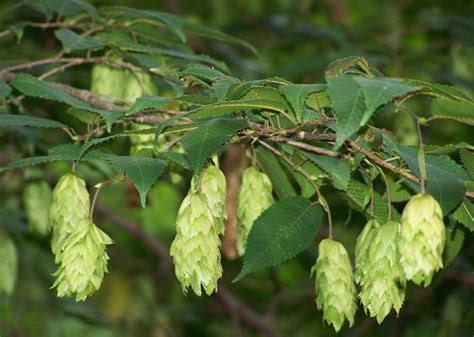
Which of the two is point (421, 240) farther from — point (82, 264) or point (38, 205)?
point (38, 205)

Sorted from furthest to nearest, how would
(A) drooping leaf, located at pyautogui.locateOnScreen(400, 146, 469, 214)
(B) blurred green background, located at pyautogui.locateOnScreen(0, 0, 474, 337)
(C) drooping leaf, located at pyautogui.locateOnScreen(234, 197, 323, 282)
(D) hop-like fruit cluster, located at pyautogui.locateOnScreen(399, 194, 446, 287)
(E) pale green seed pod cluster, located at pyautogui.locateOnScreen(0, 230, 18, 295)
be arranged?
(B) blurred green background, located at pyautogui.locateOnScreen(0, 0, 474, 337) → (E) pale green seed pod cluster, located at pyautogui.locateOnScreen(0, 230, 18, 295) → (C) drooping leaf, located at pyautogui.locateOnScreen(234, 197, 323, 282) → (A) drooping leaf, located at pyautogui.locateOnScreen(400, 146, 469, 214) → (D) hop-like fruit cluster, located at pyautogui.locateOnScreen(399, 194, 446, 287)

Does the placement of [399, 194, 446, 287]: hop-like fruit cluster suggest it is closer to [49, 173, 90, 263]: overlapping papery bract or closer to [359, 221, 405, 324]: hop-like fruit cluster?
[359, 221, 405, 324]: hop-like fruit cluster

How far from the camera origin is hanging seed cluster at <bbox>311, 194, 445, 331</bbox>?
1.46 meters

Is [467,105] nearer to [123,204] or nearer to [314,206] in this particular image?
[314,206]

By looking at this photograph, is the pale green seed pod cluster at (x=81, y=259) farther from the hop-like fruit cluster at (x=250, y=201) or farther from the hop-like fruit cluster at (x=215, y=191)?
the hop-like fruit cluster at (x=250, y=201)

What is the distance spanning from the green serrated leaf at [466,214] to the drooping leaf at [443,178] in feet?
0.20

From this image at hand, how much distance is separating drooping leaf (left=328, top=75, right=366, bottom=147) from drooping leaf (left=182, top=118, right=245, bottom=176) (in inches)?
9.3

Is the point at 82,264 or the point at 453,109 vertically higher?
the point at 453,109

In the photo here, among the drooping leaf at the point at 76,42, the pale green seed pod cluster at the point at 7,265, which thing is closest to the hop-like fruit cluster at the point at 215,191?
the drooping leaf at the point at 76,42

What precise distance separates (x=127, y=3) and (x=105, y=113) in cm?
301

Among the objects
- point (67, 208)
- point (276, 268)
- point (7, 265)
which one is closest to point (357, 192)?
point (67, 208)

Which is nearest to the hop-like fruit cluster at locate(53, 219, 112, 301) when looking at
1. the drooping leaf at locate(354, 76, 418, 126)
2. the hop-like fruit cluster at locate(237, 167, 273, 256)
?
the hop-like fruit cluster at locate(237, 167, 273, 256)

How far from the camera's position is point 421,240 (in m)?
1.46

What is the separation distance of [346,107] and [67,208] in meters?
0.71
